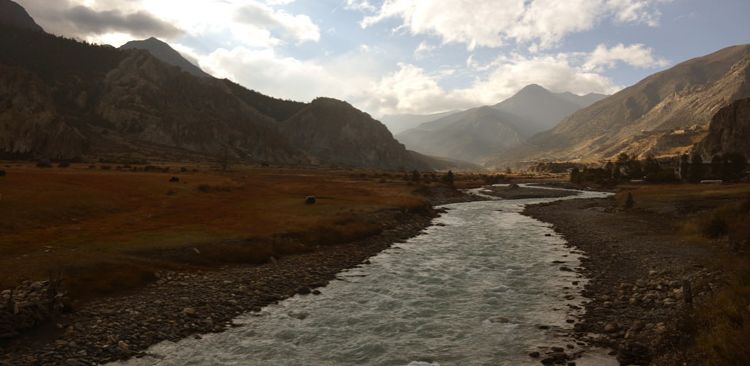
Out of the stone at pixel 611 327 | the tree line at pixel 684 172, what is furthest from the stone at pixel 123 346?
the tree line at pixel 684 172

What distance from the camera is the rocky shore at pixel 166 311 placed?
20.3 meters

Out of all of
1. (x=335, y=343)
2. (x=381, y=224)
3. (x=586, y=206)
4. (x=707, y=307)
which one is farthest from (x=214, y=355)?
(x=586, y=206)

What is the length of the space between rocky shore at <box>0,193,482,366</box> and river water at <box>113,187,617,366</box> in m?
1.17

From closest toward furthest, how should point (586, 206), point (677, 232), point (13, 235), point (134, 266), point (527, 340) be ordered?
point (527, 340), point (134, 266), point (13, 235), point (677, 232), point (586, 206)

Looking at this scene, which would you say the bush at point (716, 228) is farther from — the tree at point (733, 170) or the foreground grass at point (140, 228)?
the tree at point (733, 170)

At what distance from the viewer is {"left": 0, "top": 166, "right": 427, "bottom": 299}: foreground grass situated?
2964 cm

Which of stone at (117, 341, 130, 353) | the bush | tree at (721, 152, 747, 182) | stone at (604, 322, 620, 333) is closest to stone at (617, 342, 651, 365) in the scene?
stone at (604, 322, 620, 333)

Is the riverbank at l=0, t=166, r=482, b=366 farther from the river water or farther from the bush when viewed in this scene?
the bush

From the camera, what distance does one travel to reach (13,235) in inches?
1411

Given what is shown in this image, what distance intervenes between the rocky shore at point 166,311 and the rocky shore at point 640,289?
1783 centimetres

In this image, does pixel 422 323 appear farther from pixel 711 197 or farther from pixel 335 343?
pixel 711 197

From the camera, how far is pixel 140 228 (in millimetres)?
42812

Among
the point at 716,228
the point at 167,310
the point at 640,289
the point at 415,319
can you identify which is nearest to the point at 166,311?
the point at 167,310

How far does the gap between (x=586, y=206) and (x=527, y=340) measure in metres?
74.5
